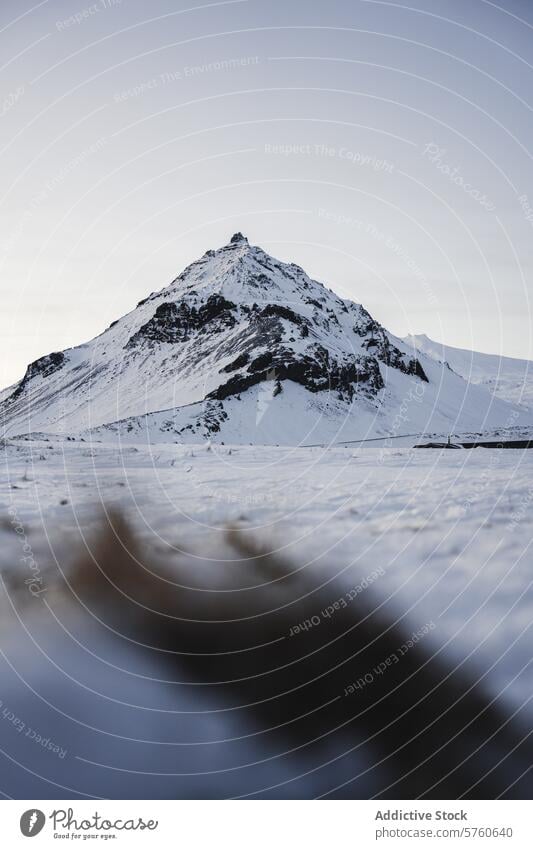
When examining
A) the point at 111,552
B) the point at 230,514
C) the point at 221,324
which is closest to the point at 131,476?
the point at 230,514

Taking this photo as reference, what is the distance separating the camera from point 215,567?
8695 millimetres

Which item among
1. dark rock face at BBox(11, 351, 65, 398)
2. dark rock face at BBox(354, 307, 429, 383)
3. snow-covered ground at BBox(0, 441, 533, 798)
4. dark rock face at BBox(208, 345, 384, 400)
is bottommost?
snow-covered ground at BBox(0, 441, 533, 798)

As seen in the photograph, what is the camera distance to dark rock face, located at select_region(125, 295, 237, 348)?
5418 inches

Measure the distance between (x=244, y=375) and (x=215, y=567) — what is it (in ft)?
292

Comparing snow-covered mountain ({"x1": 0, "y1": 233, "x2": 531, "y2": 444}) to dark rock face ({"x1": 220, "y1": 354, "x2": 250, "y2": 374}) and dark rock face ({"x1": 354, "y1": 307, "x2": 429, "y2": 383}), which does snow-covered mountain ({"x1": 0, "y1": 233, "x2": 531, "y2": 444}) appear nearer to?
dark rock face ({"x1": 220, "y1": 354, "x2": 250, "y2": 374})

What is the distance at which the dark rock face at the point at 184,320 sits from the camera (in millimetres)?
137625

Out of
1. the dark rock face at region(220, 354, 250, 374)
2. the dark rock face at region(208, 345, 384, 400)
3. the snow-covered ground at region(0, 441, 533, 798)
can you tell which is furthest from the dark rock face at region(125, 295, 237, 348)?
the snow-covered ground at region(0, 441, 533, 798)

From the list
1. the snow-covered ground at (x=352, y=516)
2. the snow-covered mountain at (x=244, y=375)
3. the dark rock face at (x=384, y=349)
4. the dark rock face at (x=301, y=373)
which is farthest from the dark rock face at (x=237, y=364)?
the snow-covered ground at (x=352, y=516)

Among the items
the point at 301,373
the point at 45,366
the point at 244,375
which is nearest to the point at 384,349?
the point at 301,373

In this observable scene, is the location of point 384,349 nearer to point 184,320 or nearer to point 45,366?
point 184,320

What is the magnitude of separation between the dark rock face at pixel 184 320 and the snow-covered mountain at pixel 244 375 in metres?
0.36

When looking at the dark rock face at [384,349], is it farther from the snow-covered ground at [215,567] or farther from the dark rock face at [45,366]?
the snow-covered ground at [215,567]

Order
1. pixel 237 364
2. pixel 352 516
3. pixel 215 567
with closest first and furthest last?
pixel 215 567 < pixel 352 516 < pixel 237 364

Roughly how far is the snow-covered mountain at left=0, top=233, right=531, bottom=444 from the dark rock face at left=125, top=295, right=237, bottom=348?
360mm
